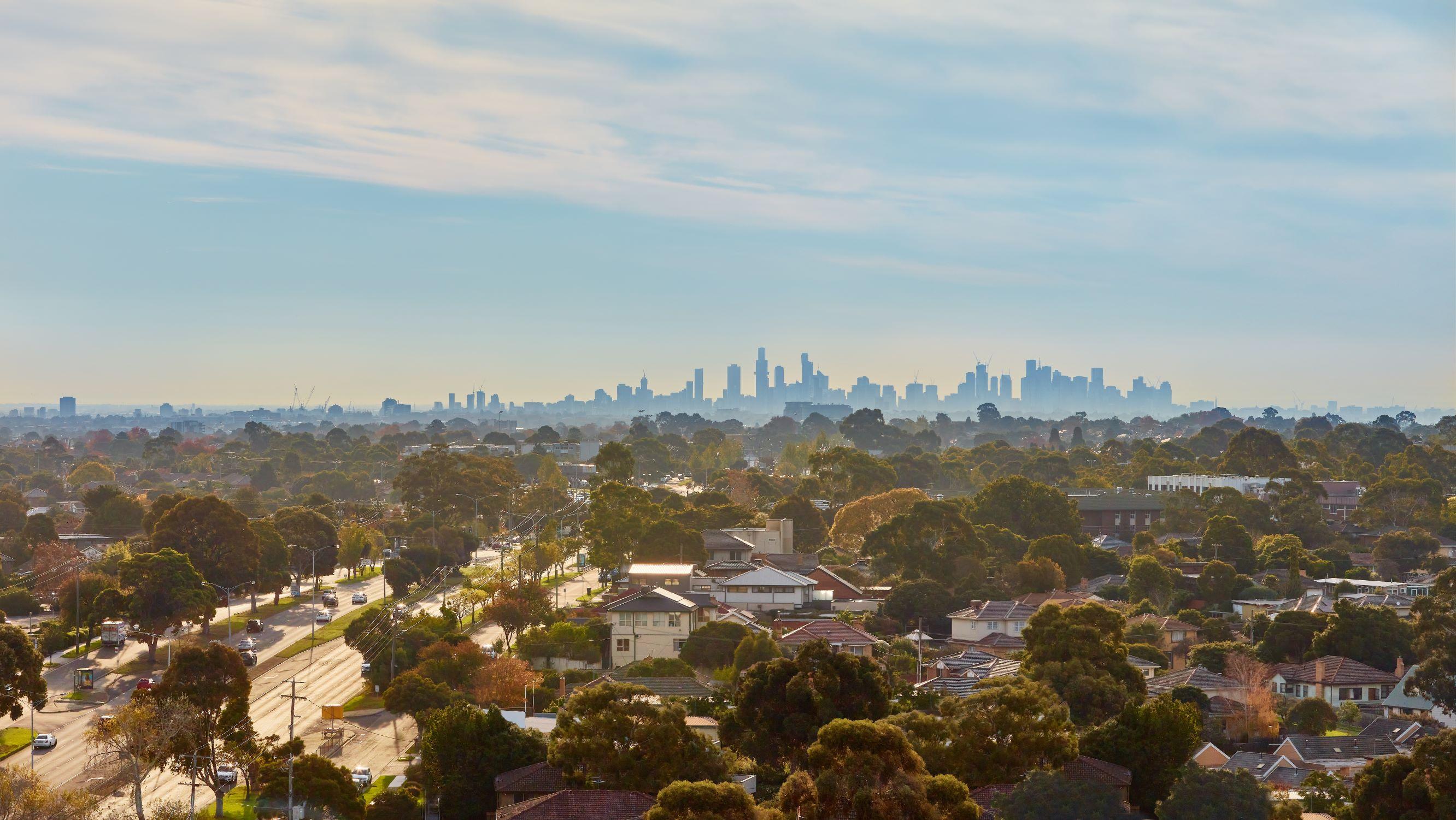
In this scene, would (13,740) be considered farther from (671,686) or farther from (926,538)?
(926,538)

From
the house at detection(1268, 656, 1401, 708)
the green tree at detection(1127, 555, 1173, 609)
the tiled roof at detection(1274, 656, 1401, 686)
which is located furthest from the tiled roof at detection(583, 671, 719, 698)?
the green tree at detection(1127, 555, 1173, 609)

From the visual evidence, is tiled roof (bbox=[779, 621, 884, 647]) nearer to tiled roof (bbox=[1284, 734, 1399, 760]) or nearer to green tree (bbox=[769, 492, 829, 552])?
tiled roof (bbox=[1284, 734, 1399, 760])

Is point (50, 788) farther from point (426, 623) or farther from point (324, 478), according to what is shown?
point (324, 478)

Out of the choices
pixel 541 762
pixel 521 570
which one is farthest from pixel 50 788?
pixel 521 570

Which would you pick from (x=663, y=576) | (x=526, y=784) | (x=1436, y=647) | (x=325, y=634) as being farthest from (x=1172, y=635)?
(x=325, y=634)

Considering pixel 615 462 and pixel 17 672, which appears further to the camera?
pixel 615 462

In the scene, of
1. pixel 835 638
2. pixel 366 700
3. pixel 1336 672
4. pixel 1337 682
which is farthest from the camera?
pixel 835 638
